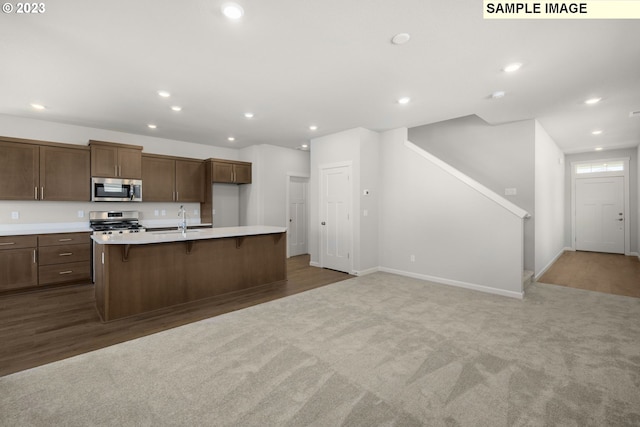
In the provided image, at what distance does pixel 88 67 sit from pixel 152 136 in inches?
124

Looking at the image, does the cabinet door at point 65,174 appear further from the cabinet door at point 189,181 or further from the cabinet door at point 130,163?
the cabinet door at point 189,181

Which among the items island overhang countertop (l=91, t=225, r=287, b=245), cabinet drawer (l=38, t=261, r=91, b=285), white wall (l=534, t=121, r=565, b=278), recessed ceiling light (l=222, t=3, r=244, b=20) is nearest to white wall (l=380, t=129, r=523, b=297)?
white wall (l=534, t=121, r=565, b=278)

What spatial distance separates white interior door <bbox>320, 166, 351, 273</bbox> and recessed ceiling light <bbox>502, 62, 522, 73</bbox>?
2.84 m

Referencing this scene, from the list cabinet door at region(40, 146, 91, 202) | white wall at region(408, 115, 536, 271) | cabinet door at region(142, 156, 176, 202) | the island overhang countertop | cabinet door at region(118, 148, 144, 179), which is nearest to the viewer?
the island overhang countertop

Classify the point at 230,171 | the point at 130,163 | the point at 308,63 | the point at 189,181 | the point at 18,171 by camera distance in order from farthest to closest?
the point at 230,171, the point at 189,181, the point at 130,163, the point at 18,171, the point at 308,63

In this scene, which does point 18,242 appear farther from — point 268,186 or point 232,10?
point 232,10

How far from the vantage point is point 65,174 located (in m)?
4.82

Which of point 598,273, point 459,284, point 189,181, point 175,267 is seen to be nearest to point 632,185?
point 598,273

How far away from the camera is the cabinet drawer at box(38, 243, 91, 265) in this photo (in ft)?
14.5

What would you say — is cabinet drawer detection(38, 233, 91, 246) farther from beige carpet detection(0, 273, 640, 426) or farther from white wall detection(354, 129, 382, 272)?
white wall detection(354, 129, 382, 272)

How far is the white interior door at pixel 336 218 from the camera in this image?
5.48 m

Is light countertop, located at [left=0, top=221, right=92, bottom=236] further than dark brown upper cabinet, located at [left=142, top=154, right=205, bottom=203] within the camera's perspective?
No

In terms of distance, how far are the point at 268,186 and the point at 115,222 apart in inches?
120

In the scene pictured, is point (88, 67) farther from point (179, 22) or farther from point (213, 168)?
point (213, 168)
